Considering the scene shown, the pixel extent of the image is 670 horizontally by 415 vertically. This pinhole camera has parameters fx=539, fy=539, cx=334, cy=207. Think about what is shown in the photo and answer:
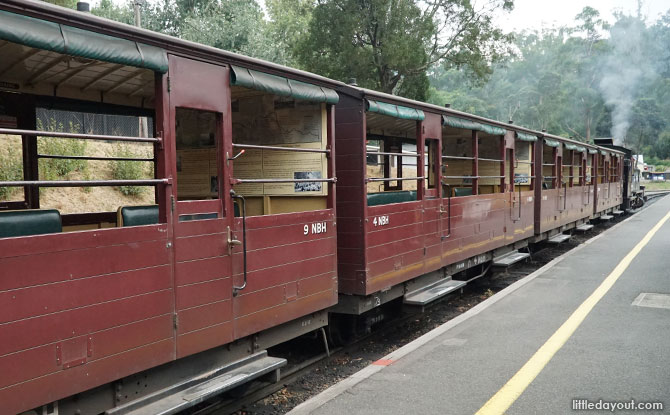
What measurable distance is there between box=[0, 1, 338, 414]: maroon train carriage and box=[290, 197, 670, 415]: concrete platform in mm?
982

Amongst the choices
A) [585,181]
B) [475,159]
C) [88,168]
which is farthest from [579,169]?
[88,168]

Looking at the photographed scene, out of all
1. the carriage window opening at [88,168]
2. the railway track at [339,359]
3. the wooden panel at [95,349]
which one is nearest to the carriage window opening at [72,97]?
the wooden panel at [95,349]

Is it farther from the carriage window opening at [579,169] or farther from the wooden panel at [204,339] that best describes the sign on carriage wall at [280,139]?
the carriage window opening at [579,169]

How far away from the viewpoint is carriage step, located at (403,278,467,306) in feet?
23.2

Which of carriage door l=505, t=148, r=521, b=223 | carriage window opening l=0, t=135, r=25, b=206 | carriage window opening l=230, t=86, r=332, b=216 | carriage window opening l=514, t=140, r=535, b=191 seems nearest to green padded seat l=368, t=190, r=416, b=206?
carriage window opening l=230, t=86, r=332, b=216

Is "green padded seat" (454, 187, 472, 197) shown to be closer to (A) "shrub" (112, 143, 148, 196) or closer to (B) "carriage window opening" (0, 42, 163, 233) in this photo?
(B) "carriage window opening" (0, 42, 163, 233)

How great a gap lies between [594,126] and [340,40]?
52.5 m

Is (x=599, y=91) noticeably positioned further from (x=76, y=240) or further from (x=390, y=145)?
(x=76, y=240)

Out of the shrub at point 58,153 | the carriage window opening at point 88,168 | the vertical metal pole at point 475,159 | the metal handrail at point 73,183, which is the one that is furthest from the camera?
the shrub at point 58,153

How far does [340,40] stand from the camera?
66.3 ft

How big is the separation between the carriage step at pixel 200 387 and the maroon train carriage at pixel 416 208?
1.83m

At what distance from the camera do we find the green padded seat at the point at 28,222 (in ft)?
10.9

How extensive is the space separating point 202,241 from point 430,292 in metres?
4.30

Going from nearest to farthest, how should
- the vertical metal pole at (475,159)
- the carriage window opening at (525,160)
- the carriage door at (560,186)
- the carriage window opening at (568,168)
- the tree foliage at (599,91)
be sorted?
the vertical metal pole at (475,159) → the carriage window opening at (525,160) → the carriage door at (560,186) → the carriage window opening at (568,168) → the tree foliage at (599,91)
